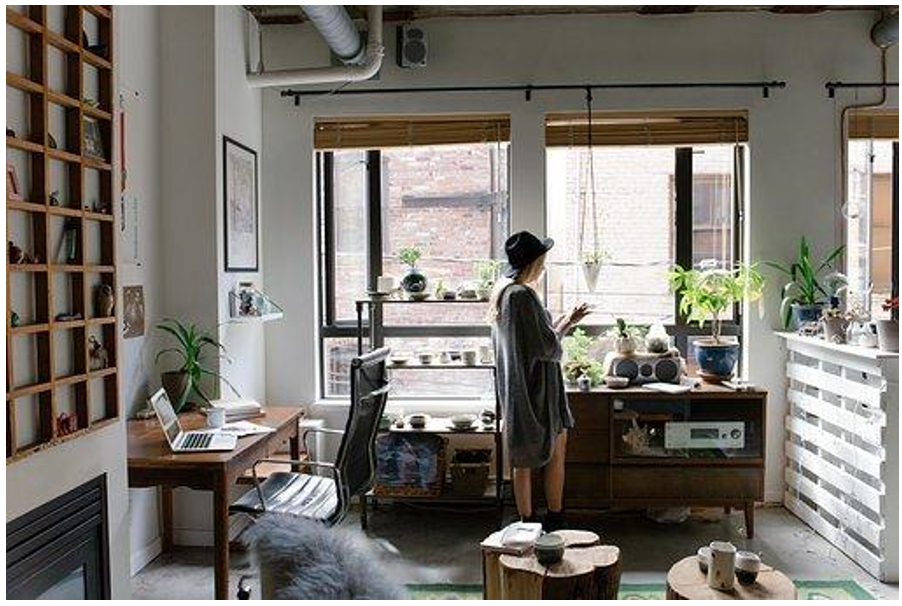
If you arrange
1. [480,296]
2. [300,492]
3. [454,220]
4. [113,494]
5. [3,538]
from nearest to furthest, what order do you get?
[3,538] → [113,494] → [300,492] → [480,296] → [454,220]

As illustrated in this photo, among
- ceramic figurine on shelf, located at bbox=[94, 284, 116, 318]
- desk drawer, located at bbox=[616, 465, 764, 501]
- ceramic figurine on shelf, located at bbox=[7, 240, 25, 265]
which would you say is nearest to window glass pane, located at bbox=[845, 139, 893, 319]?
desk drawer, located at bbox=[616, 465, 764, 501]

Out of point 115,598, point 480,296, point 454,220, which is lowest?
point 115,598

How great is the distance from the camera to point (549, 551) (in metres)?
2.47

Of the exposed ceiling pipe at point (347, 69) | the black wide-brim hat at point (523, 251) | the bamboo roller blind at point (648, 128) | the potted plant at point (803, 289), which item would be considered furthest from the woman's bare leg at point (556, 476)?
the exposed ceiling pipe at point (347, 69)

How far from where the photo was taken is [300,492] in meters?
3.37

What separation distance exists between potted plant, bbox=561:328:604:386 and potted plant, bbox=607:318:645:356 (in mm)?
138

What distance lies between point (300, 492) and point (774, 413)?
8.61ft

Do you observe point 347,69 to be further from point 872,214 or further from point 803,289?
point 872,214

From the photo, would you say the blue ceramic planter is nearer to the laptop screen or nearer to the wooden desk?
the wooden desk

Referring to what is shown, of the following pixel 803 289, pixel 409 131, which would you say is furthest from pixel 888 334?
pixel 409 131

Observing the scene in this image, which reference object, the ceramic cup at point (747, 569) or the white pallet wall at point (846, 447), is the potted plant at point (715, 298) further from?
the ceramic cup at point (747, 569)

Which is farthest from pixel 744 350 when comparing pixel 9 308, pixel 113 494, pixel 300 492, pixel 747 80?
pixel 9 308

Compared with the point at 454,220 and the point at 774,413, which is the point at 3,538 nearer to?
the point at 454,220

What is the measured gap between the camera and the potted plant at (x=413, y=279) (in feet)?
14.3
